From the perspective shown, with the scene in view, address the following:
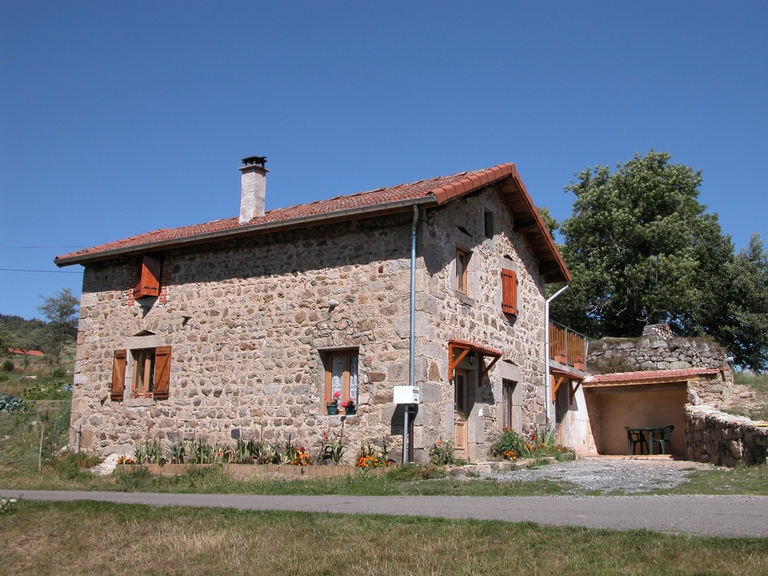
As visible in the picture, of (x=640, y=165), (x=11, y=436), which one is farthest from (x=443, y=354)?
(x=640, y=165)

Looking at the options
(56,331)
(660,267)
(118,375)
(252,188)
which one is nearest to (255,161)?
(252,188)

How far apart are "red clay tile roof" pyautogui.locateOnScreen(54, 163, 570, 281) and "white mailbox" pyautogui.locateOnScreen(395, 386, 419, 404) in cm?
287

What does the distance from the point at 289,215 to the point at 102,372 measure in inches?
208

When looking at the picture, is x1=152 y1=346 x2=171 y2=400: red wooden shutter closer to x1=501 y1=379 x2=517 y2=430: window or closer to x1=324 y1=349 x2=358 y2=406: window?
x1=324 y1=349 x2=358 y2=406: window

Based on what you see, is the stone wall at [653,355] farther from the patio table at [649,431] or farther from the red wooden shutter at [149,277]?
the red wooden shutter at [149,277]

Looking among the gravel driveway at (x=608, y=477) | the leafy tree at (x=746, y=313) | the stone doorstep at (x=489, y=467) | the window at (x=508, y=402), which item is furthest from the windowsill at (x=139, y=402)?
the leafy tree at (x=746, y=313)

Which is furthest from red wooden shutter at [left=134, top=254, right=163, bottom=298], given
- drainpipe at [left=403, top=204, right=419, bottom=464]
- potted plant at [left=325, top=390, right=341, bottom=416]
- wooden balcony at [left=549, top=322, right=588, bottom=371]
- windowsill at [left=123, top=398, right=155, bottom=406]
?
wooden balcony at [left=549, top=322, right=588, bottom=371]

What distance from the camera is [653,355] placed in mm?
23078

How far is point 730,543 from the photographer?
17.2 ft

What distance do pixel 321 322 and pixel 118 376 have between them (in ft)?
16.4

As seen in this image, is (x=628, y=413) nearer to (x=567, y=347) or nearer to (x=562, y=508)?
(x=567, y=347)

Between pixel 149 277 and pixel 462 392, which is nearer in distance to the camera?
pixel 462 392

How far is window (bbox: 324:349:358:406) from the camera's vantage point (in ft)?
43.5

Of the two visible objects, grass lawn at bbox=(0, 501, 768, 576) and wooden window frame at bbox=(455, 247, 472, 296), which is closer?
grass lawn at bbox=(0, 501, 768, 576)
